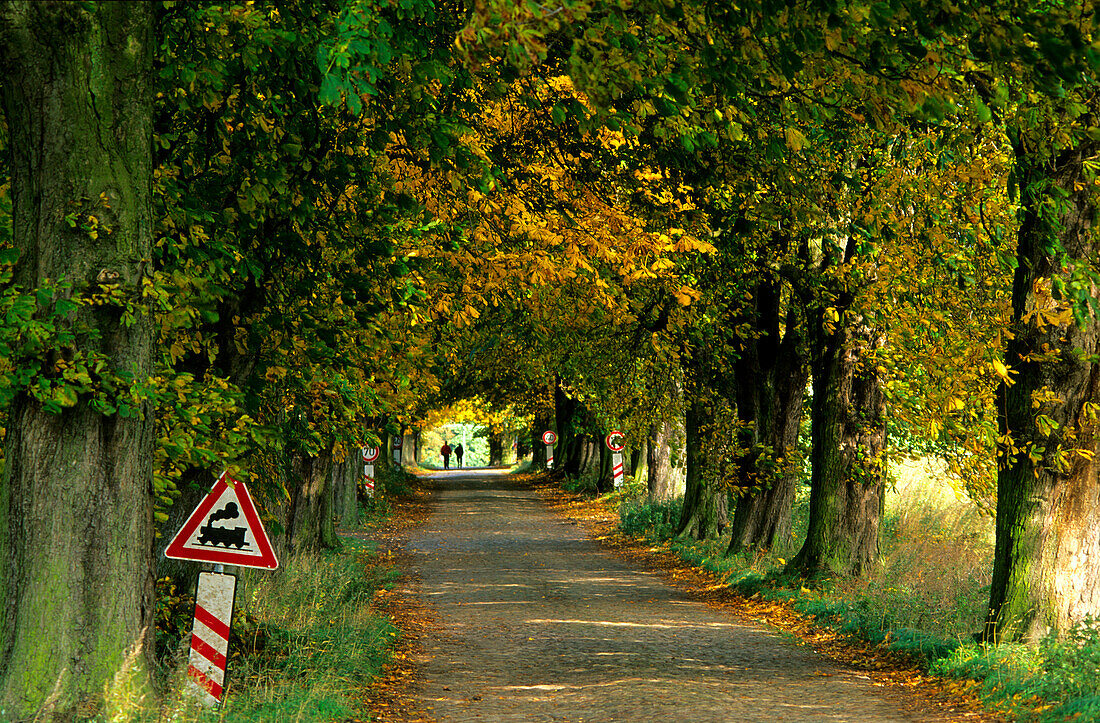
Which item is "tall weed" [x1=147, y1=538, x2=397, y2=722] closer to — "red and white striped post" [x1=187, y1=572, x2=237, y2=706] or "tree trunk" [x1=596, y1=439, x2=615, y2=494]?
"red and white striped post" [x1=187, y1=572, x2=237, y2=706]

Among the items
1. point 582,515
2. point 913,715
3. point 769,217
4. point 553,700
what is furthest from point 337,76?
point 582,515

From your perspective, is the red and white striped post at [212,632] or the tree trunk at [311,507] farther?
the tree trunk at [311,507]

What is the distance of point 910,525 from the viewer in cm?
2123

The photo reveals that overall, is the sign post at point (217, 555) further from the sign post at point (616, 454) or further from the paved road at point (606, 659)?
the sign post at point (616, 454)

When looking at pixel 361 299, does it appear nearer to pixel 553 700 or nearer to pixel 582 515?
pixel 553 700

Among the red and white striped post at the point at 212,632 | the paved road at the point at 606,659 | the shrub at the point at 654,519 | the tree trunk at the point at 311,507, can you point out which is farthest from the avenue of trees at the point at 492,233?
the shrub at the point at 654,519

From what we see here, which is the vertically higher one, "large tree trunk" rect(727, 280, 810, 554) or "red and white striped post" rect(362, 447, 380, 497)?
"large tree trunk" rect(727, 280, 810, 554)

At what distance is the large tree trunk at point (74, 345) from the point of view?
249 inches

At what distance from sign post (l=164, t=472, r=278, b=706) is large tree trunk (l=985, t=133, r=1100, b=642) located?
6.21 m

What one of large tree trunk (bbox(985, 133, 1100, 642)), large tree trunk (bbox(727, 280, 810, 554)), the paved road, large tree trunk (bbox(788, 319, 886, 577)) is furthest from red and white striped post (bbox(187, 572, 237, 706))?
large tree trunk (bbox(727, 280, 810, 554))

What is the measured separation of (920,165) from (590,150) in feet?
13.8

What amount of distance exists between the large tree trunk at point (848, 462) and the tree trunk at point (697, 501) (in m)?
6.29

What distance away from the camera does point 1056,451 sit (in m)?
9.59

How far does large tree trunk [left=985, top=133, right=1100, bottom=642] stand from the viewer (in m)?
9.48
